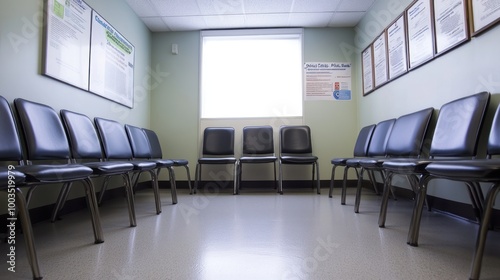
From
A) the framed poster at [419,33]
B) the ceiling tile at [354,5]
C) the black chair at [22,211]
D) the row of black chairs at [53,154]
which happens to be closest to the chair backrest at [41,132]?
the row of black chairs at [53,154]

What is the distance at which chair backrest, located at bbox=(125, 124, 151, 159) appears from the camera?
8.55ft

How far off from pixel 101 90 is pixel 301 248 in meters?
2.34

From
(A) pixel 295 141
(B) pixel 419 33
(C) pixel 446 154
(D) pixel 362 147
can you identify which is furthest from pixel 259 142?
(C) pixel 446 154

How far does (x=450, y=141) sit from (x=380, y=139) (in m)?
0.94

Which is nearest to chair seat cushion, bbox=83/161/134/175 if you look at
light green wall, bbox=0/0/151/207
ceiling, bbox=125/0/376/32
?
light green wall, bbox=0/0/151/207

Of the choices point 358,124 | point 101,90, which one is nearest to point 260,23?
point 358,124

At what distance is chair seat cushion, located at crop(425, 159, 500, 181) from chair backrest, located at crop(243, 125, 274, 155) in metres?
2.44

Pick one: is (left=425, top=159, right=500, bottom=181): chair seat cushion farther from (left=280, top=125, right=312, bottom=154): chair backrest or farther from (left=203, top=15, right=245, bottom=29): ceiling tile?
(left=203, top=15, right=245, bottom=29): ceiling tile

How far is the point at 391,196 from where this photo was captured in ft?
9.11

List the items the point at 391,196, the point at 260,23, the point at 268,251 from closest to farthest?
the point at 268,251 < the point at 391,196 < the point at 260,23

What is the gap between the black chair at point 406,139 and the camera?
1925 millimetres

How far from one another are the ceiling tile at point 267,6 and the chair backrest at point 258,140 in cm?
145

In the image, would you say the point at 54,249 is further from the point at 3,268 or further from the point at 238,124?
the point at 238,124

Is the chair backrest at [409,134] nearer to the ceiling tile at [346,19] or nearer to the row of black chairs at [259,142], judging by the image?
the row of black chairs at [259,142]
